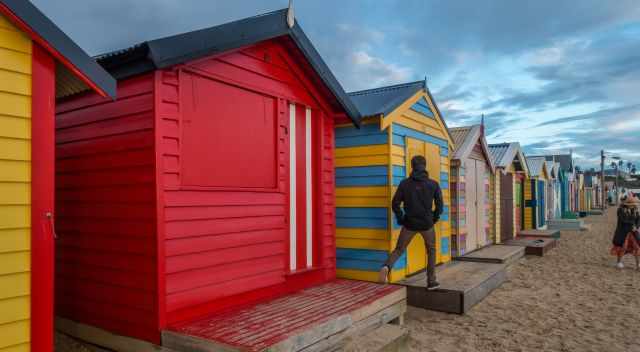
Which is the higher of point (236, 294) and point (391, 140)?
point (391, 140)

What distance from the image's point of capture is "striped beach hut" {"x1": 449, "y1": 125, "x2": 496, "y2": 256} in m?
10.1

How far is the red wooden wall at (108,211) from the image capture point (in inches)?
159

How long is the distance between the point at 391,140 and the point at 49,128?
4906mm

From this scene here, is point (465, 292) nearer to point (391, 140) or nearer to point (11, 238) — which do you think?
point (391, 140)

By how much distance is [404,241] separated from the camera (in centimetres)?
625

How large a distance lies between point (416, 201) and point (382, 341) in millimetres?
2221

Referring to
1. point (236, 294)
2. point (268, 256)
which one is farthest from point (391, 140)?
point (236, 294)

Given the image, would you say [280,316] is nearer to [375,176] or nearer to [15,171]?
[15,171]

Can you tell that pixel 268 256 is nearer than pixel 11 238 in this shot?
No

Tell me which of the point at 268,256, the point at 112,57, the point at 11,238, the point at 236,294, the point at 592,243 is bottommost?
the point at 592,243

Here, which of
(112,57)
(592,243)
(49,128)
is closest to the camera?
(49,128)

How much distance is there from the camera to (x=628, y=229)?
1027cm

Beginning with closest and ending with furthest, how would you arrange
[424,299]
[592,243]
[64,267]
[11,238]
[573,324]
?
[11,238]
[64,267]
[573,324]
[424,299]
[592,243]

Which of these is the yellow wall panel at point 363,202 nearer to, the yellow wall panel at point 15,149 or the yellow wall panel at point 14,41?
the yellow wall panel at point 15,149
